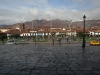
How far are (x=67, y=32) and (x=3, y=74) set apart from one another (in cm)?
7967

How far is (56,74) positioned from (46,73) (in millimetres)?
448

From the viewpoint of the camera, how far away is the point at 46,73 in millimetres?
7395

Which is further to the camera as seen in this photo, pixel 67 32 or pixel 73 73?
pixel 67 32

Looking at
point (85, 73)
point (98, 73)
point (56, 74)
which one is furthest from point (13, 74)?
point (98, 73)

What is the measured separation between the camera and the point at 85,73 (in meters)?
7.37

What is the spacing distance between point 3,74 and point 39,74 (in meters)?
1.45

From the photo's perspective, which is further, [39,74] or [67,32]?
[67,32]

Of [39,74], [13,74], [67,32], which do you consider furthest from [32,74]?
[67,32]

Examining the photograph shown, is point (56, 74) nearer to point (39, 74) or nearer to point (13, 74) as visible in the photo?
point (39, 74)

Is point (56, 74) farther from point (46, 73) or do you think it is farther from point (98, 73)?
point (98, 73)

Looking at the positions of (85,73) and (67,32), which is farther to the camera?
(67,32)

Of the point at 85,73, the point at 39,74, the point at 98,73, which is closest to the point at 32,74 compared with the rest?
the point at 39,74

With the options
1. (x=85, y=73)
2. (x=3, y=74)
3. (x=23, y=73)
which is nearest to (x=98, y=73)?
(x=85, y=73)

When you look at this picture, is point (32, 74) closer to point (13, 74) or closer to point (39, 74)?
point (39, 74)
